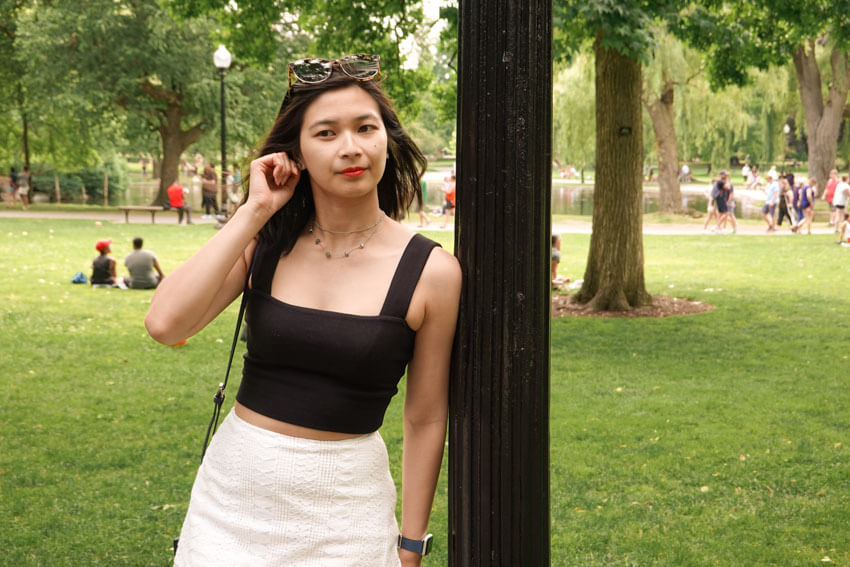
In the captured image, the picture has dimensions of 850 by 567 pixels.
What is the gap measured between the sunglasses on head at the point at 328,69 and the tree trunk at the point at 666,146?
99.8ft

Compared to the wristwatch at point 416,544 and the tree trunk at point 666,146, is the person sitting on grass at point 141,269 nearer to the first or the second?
the wristwatch at point 416,544

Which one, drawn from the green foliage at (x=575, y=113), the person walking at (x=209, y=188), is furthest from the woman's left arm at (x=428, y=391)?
the person walking at (x=209, y=188)

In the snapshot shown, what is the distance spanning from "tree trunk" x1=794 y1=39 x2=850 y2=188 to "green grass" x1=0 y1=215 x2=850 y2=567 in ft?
82.0

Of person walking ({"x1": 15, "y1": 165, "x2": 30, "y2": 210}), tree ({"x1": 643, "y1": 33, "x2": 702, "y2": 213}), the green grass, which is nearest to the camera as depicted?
the green grass

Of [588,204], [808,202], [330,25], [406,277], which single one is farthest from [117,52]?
[406,277]

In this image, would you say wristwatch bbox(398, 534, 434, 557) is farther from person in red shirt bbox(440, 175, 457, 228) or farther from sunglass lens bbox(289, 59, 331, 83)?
person in red shirt bbox(440, 175, 457, 228)

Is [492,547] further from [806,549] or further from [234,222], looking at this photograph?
[806,549]

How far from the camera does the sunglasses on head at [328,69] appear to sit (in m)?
2.26

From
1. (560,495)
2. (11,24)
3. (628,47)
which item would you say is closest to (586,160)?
(11,24)

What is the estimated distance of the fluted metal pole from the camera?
82.9 inches

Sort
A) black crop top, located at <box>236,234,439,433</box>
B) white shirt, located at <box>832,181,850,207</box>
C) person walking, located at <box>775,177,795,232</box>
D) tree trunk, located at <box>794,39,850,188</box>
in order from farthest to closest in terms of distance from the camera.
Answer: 1. tree trunk, located at <box>794,39,850,188</box>
2. person walking, located at <box>775,177,795,232</box>
3. white shirt, located at <box>832,181,850,207</box>
4. black crop top, located at <box>236,234,439,433</box>

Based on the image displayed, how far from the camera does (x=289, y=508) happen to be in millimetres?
2117

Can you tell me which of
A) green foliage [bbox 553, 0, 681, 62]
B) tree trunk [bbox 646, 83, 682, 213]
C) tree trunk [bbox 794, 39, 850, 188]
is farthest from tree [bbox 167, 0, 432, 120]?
tree trunk [bbox 794, 39, 850, 188]

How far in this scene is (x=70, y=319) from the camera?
12484mm
